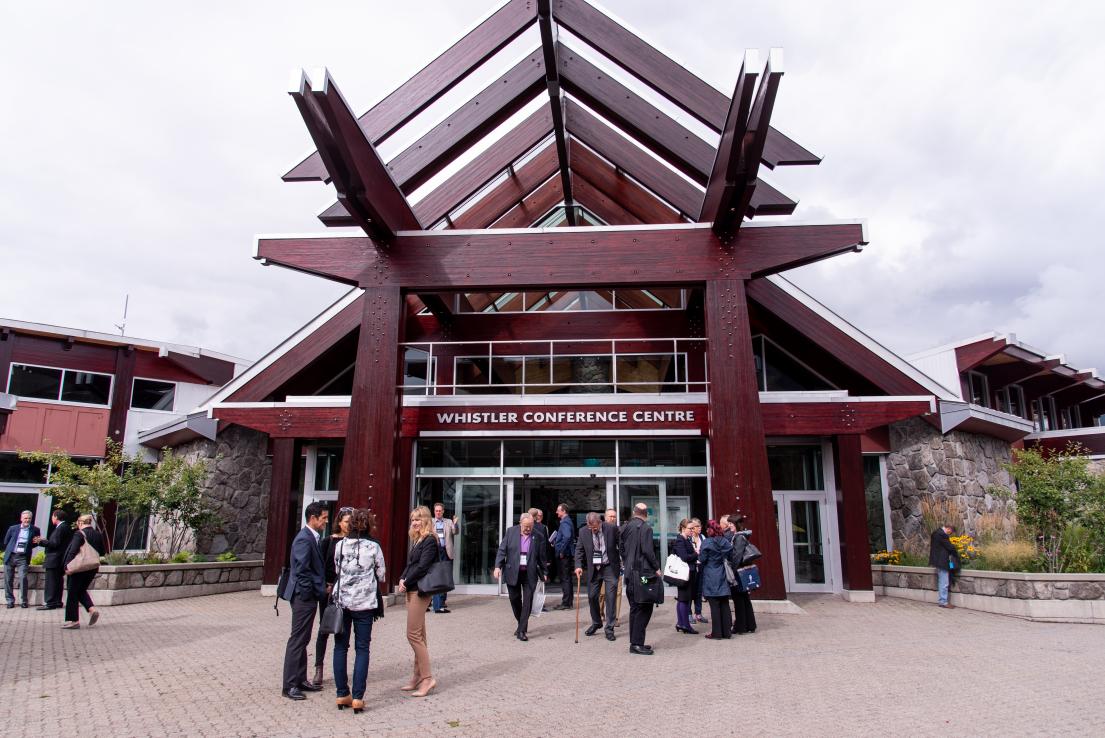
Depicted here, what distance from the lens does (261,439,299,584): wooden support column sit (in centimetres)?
1465

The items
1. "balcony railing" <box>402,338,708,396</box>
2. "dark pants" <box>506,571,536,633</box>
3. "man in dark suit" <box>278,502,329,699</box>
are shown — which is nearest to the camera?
"man in dark suit" <box>278,502,329,699</box>

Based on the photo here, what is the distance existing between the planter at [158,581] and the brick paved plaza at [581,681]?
2.15 m

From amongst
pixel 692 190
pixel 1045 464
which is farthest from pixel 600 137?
pixel 1045 464

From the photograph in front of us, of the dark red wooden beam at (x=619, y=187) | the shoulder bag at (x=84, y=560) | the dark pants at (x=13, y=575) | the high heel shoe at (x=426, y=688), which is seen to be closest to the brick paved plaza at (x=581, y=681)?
the high heel shoe at (x=426, y=688)

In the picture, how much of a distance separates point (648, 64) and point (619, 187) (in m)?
4.90

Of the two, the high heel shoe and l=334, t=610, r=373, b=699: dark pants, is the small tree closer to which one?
the high heel shoe

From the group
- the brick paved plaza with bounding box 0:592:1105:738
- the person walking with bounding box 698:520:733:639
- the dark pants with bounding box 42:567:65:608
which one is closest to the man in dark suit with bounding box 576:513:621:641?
the brick paved plaza with bounding box 0:592:1105:738

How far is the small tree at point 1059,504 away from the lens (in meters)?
11.6

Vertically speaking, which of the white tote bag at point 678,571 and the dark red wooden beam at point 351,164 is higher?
the dark red wooden beam at point 351,164

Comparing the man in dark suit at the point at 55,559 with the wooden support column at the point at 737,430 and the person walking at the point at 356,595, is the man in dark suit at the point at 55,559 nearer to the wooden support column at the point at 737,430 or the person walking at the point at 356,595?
the person walking at the point at 356,595

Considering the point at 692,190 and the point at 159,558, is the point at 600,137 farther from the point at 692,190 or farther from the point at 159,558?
the point at 159,558

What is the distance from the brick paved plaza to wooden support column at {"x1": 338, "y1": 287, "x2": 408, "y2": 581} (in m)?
2.48

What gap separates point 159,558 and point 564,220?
1258cm

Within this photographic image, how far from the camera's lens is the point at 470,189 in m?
15.4
